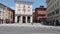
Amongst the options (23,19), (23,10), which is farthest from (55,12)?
(23,19)

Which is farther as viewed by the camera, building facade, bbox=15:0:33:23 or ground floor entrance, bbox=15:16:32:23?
ground floor entrance, bbox=15:16:32:23

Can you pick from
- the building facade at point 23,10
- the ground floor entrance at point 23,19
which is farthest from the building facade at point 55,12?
the ground floor entrance at point 23,19

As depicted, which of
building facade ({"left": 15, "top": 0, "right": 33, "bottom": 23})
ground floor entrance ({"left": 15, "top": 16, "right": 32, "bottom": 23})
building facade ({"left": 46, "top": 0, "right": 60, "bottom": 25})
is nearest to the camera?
building facade ({"left": 46, "top": 0, "right": 60, "bottom": 25})

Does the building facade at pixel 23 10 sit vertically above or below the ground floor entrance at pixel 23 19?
above

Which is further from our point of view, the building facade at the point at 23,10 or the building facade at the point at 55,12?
the building facade at the point at 23,10

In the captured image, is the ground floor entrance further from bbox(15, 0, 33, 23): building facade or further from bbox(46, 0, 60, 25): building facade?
bbox(46, 0, 60, 25): building facade

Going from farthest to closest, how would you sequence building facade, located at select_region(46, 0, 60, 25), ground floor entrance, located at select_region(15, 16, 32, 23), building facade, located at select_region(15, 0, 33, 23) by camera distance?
ground floor entrance, located at select_region(15, 16, 32, 23) < building facade, located at select_region(15, 0, 33, 23) < building facade, located at select_region(46, 0, 60, 25)

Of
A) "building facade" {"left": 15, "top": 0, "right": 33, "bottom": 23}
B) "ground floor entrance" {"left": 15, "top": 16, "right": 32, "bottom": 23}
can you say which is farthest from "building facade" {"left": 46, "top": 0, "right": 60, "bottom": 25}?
"ground floor entrance" {"left": 15, "top": 16, "right": 32, "bottom": 23}

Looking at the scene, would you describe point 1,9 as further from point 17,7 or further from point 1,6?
point 17,7

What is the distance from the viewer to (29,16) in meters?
95.1

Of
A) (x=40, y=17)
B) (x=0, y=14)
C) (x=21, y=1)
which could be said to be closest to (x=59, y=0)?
(x=0, y=14)

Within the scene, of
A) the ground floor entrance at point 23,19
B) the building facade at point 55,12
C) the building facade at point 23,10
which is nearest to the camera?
the building facade at point 55,12

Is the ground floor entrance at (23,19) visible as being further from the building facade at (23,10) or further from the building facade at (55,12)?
the building facade at (55,12)

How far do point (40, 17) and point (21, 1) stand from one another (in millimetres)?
20756
